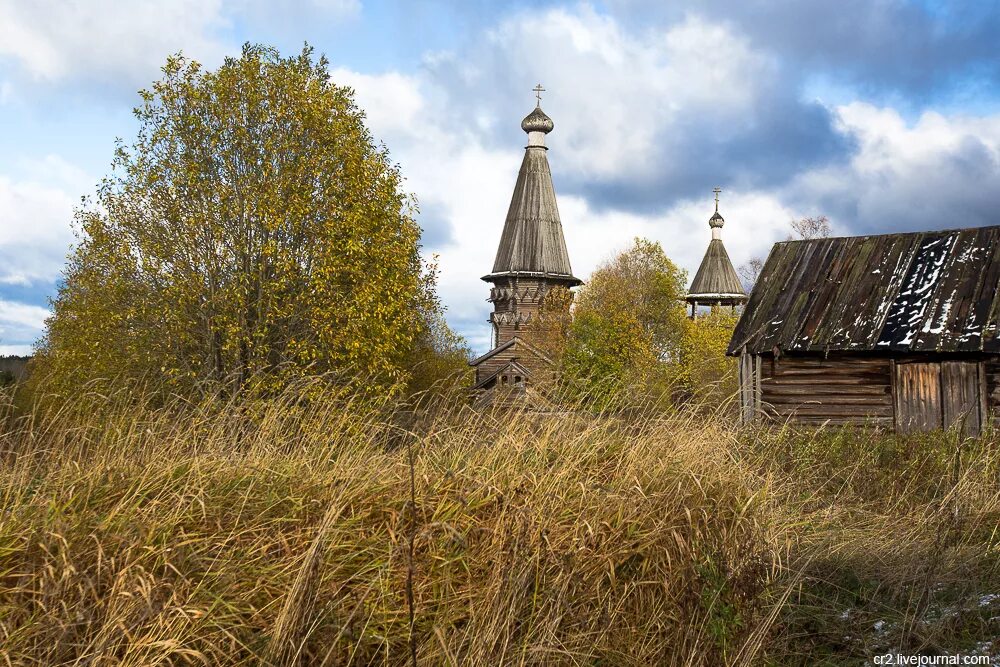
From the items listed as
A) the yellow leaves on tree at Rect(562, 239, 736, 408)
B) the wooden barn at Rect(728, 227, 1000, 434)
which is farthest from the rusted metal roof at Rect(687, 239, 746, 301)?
the wooden barn at Rect(728, 227, 1000, 434)

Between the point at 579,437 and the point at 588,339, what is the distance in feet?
96.4

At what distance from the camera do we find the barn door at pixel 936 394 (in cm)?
1531

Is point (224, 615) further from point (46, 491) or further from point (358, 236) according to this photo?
point (358, 236)

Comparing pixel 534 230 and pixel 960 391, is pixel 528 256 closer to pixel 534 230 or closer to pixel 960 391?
pixel 534 230

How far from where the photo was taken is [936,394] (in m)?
15.6

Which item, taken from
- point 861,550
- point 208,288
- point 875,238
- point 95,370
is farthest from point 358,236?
point 861,550

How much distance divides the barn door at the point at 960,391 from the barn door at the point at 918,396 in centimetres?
11

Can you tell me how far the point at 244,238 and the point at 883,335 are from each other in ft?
41.7

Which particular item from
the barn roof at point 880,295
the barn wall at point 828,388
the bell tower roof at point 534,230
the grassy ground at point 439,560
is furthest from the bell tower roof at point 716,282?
the grassy ground at point 439,560

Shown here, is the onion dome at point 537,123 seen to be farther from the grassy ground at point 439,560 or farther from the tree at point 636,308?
the grassy ground at point 439,560

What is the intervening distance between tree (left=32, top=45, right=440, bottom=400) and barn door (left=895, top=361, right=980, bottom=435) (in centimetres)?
969

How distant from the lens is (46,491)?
179 inches

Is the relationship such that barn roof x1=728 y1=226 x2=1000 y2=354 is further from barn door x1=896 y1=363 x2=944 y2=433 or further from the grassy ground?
the grassy ground

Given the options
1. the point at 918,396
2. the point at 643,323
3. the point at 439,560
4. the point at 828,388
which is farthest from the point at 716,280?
the point at 439,560
